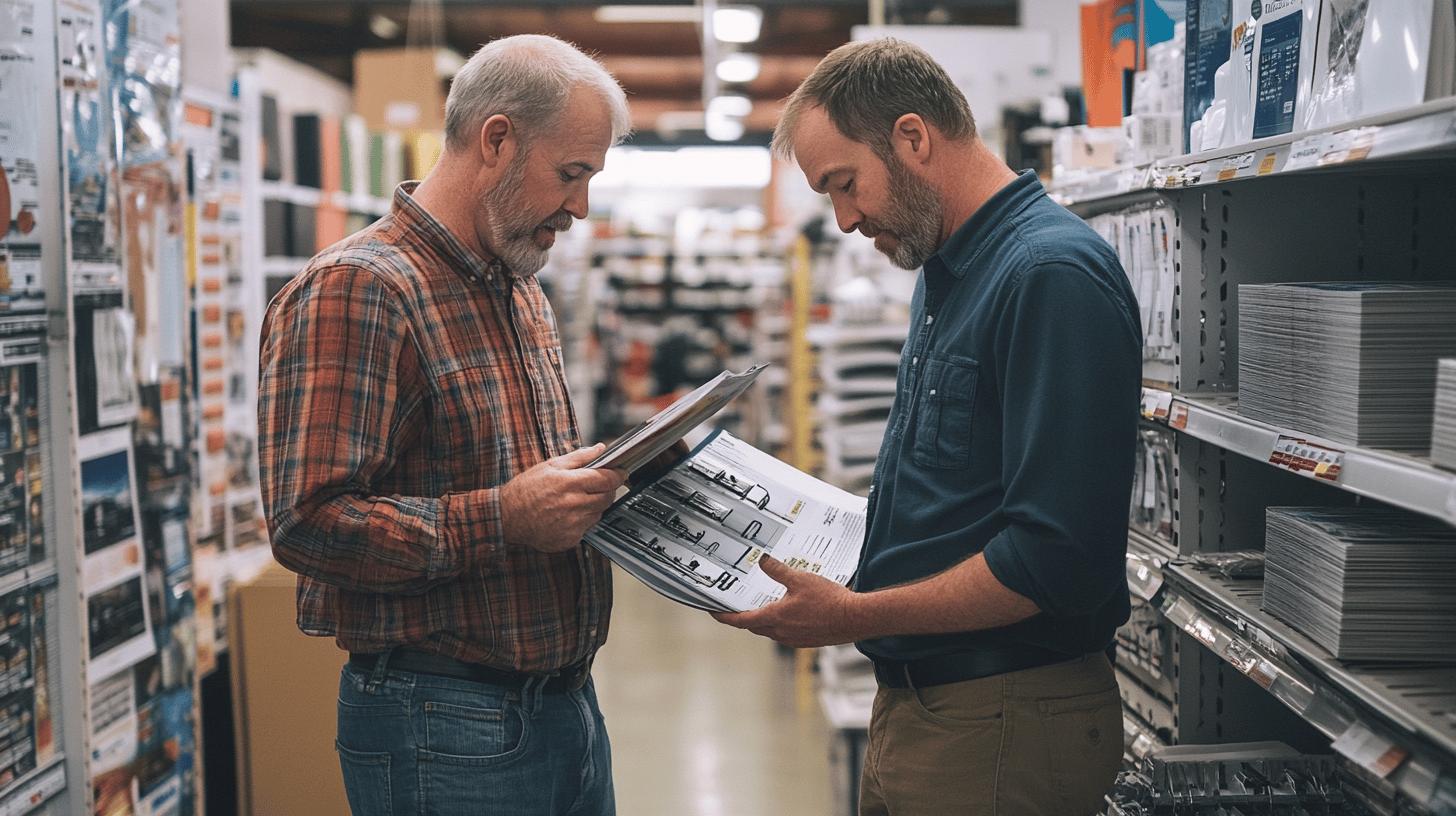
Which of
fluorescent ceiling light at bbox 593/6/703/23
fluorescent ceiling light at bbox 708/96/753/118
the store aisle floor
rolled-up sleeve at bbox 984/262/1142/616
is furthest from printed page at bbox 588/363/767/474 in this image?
fluorescent ceiling light at bbox 708/96/753/118

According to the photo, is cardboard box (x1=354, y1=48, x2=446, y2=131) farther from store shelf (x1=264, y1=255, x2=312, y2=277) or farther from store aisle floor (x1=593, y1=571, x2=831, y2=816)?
store aisle floor (x1=593, y1=571, x2=831, y2=816)

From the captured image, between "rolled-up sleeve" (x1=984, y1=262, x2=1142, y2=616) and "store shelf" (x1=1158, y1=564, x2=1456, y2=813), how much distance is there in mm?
300

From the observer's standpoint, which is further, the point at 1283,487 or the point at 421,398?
the point at 1283,487

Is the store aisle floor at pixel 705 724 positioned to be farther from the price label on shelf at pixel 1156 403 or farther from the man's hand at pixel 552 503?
the man's hand at pixel 552 503

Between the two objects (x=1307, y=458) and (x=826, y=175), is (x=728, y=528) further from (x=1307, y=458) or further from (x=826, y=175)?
(x=1307, y=458)

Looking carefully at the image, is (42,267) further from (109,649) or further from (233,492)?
(233,492)

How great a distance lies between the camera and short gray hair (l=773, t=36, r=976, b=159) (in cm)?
175

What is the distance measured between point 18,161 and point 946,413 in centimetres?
184

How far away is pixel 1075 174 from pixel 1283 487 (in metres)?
0.93

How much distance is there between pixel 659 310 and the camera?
16828 millimetres

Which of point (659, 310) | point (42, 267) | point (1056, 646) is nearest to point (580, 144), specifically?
Answer: point (1056, 646)

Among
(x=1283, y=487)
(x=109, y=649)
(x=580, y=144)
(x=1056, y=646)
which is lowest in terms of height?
(x=109, y=649)

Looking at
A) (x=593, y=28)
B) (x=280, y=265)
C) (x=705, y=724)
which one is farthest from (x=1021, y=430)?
(x=593, y=28)

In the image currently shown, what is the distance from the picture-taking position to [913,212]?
1.81 m
